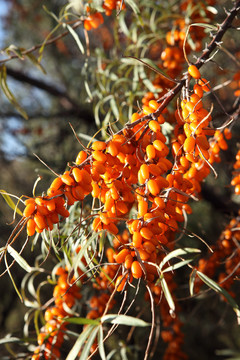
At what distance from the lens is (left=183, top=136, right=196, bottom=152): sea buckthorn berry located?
55 centimetres

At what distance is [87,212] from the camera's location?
1.02 metres

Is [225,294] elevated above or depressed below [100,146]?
below

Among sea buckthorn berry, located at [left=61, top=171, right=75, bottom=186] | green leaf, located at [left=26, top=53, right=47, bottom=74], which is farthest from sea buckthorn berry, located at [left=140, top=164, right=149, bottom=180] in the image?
green leaf, located at [left=26, top=53, right=47, bottom=74]

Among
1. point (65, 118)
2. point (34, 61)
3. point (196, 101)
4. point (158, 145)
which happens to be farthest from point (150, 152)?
point (65, 118)

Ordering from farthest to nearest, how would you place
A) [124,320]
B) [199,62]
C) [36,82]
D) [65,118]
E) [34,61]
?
[65,118] < [36,82] < [34,61] < [199,62] < [124,320]

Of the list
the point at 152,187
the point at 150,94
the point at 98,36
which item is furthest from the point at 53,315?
the point at 98,36

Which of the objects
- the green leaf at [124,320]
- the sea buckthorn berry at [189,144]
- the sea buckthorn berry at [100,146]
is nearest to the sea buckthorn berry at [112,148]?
the sea buckthorn berry at [100,146]

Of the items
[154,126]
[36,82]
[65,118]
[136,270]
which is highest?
[154,126]

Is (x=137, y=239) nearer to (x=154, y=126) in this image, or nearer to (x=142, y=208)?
(x=142, y=208)

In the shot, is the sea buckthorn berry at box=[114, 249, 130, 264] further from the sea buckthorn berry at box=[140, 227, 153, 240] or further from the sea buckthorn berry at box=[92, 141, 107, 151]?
the sea buckthorn berry at box=[92, 141, 107, 151]

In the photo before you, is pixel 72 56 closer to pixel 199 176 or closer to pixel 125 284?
pixel 199 176

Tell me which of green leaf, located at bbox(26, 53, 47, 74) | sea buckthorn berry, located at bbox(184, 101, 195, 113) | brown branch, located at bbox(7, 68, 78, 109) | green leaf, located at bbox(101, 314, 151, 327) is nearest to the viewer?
green leaf, located at bbox(101, 314, 151, 327)

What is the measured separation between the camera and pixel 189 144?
1.83ft

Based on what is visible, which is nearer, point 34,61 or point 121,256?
point 121,256
